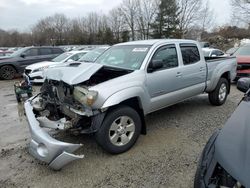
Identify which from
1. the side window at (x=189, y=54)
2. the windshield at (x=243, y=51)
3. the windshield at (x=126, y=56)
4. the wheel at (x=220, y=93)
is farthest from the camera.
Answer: the windshield at (x=243, y=51)

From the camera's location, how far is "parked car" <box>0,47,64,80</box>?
13.2 meters

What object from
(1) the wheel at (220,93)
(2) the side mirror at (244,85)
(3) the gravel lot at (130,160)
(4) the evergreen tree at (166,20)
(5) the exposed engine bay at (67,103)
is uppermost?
(4) the evergreen tree at (166,20)

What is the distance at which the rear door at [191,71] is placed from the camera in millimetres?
5289

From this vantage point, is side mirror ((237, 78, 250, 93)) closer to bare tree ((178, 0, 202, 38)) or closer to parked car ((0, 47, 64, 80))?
parked car ((0, 47, 64, 80))

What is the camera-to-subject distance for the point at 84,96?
3691 millimetres

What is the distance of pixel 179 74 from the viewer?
16.7 ft

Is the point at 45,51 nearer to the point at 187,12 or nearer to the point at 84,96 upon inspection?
the point at 84,96

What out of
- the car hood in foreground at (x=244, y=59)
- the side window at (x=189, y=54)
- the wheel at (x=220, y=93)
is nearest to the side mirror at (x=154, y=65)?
the side window at (x=189, y=54)

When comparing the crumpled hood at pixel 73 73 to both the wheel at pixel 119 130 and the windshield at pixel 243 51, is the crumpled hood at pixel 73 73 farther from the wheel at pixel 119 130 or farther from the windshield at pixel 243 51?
the windshield at pixel 243 51

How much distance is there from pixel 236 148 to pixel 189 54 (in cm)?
383

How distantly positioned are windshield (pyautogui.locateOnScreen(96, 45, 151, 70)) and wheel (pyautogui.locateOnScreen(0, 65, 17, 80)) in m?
9.56

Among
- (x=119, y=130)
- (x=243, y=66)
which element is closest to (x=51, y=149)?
(x=119, y=130)

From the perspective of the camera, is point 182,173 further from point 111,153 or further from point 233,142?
point 233,142

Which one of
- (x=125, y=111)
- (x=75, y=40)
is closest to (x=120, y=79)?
(x=125, y=111)
